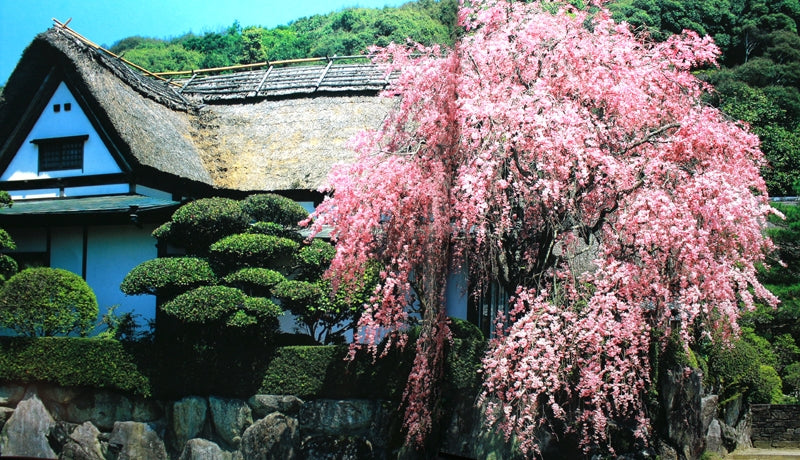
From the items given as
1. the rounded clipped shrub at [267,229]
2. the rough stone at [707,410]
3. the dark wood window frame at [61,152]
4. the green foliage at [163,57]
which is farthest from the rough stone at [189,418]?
the green foliage at [163,57]

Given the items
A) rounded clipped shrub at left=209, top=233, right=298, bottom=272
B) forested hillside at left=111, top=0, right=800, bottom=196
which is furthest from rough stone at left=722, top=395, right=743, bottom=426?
rounded clipped shrub at left=209, top=233, right=298, bottom=272

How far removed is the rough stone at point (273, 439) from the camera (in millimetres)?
6020

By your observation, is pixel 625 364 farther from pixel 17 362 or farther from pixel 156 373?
pixel 17 362

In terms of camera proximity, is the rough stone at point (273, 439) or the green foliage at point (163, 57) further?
the green foliage at point (163, 57)

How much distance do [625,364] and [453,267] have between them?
6.55 feet

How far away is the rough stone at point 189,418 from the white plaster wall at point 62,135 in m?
2.97

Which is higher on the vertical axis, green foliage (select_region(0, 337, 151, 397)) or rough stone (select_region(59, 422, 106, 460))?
green foliage (select_region(0, 337, 151, 397))

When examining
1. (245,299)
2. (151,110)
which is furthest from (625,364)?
(151,110)

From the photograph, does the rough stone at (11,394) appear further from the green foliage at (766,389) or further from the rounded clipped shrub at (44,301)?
the green foliage at (766,389)

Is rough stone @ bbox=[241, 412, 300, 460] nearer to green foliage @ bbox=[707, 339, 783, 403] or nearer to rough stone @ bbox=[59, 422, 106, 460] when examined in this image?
rough stone @ bbox=[59, 422, 106, 460]

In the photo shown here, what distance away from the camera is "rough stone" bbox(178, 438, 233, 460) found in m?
6.25

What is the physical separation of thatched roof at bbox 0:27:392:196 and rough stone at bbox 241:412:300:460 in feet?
8.92

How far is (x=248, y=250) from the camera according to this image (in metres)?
6.39

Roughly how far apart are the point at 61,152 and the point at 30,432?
10.9 ft
